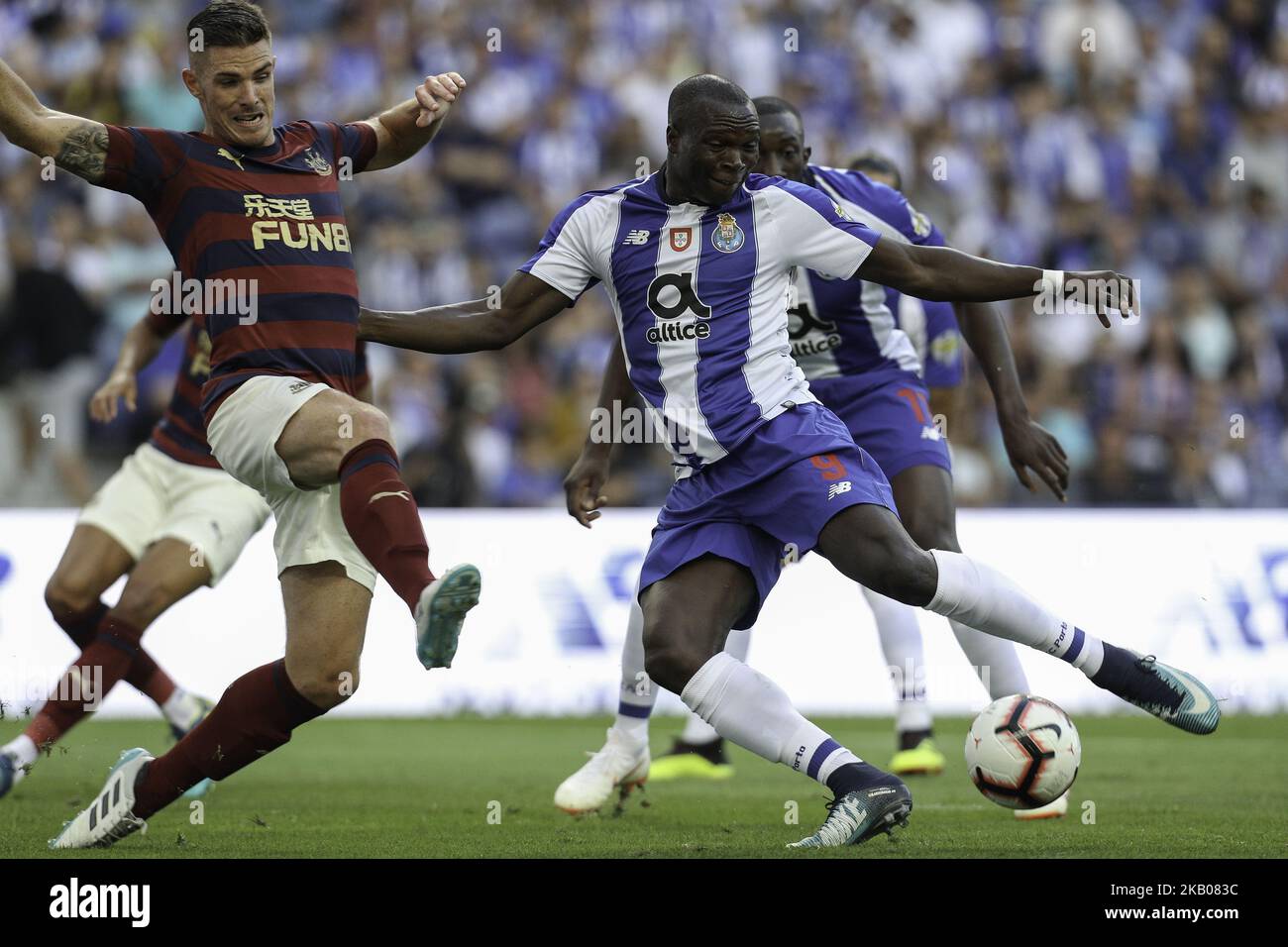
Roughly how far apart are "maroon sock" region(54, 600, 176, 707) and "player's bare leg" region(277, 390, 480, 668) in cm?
276

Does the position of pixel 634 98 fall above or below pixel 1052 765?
above

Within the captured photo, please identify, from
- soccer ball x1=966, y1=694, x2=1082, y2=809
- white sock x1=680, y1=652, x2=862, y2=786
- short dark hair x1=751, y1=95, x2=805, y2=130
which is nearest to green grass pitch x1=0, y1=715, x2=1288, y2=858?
soccer ball x1=966, y1=694, x2=1082, y2=809

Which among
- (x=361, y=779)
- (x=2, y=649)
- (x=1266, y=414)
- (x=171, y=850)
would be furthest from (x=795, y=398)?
(x=1266, y=414)

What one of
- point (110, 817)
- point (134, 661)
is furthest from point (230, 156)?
point (134, 661)

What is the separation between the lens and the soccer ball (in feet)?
20.3

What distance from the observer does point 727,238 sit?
6.13 metres

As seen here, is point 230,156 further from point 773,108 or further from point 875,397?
point 875,397

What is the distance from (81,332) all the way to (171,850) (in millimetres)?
8848

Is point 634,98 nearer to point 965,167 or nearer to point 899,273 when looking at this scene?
point 965,167

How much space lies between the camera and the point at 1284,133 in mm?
A: 17781

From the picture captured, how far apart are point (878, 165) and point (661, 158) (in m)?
8.06

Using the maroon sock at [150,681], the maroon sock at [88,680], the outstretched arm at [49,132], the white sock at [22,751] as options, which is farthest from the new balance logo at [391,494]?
the maroon sock at [150,681]

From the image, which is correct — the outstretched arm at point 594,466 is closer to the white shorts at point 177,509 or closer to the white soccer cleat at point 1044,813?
the white soccer cleat at point 1044,813

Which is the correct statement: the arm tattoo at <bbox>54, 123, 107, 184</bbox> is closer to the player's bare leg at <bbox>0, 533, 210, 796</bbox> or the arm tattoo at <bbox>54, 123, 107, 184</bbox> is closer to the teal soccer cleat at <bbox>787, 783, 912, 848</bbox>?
the player's bare leg at <bbox>0, 533, 210, 796</bbox>
